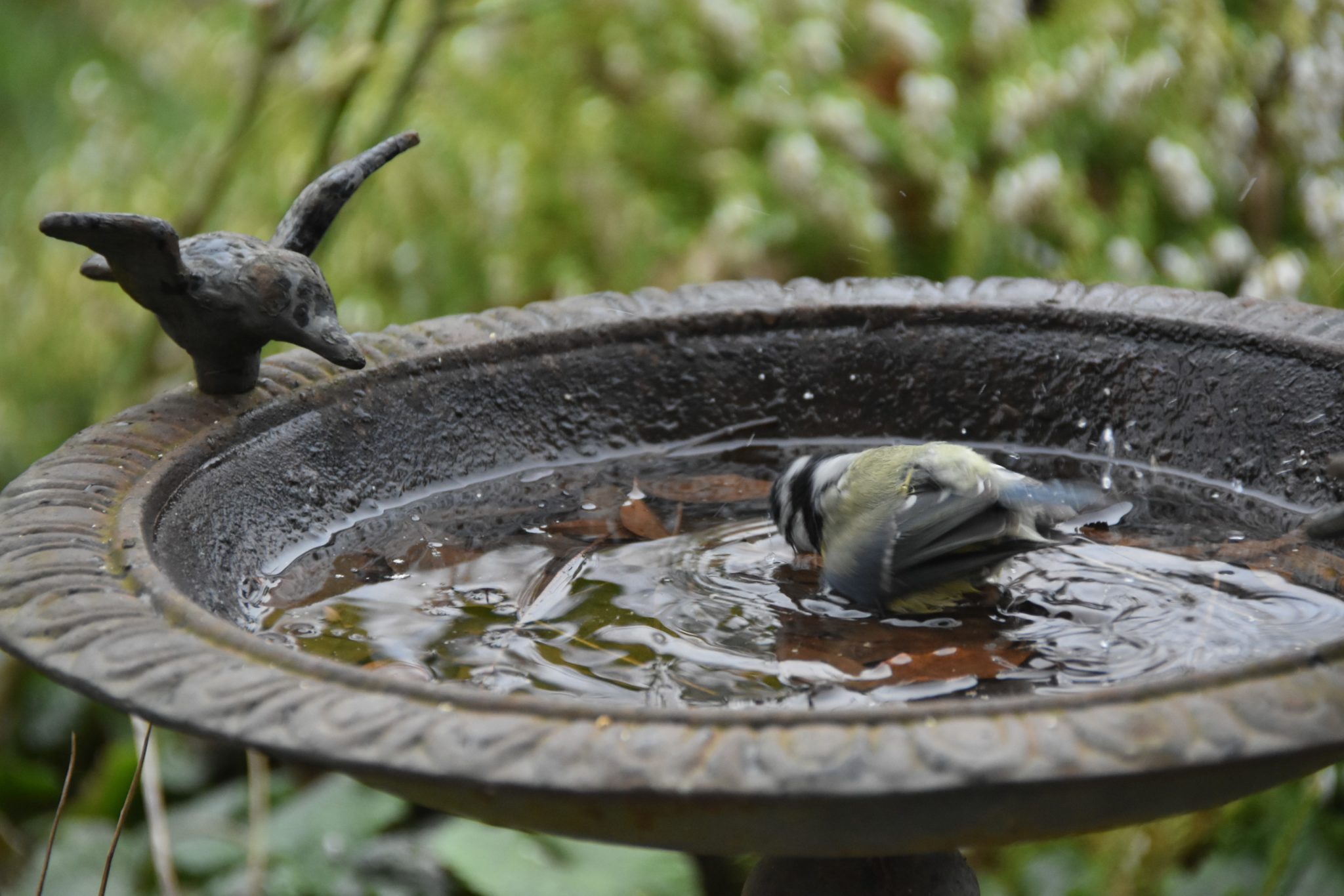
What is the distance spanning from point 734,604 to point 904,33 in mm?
3053

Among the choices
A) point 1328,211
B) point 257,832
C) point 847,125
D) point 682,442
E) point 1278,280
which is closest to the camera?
point 682,442

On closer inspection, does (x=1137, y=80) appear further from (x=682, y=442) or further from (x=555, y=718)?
(x=555, y=718)

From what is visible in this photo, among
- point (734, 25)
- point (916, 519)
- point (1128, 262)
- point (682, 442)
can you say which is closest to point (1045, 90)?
point (1128, 262)

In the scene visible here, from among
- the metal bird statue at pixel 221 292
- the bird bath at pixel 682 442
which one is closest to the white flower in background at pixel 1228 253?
the bird bath at pixel 682 442

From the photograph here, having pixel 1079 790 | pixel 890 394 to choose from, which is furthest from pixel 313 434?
pixel 1079 790

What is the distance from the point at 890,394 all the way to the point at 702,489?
1.13 feet

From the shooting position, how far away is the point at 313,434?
167 centimetres

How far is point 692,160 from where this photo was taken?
13.9 feet

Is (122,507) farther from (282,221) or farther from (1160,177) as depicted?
(1160,177)

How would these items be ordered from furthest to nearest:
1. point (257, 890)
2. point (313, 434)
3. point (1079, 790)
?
point (257, 890), point (313, 434), point (1079, 790)

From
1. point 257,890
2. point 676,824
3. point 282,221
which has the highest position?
point 282,221

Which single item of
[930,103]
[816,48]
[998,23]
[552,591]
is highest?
[998,23]

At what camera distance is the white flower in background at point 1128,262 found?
→ 3.53 meters

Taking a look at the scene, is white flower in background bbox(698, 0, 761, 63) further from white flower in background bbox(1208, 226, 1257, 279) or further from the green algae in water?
the green algae in water
